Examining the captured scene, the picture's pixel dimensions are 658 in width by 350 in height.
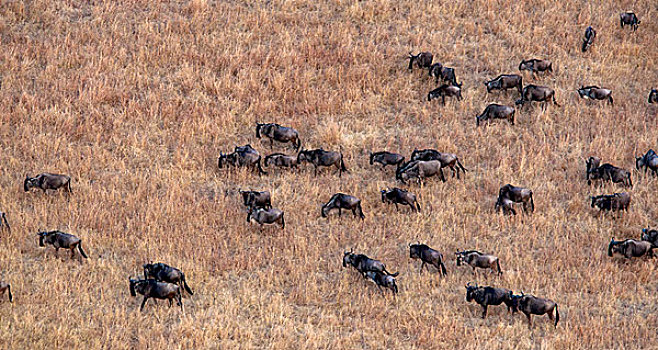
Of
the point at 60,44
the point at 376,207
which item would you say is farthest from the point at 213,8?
the point at 376,207

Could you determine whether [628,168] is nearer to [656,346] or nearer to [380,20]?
[656,346]

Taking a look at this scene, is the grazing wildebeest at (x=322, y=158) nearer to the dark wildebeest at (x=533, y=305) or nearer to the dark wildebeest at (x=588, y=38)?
the dark wildebeest at (x=533, y=305)

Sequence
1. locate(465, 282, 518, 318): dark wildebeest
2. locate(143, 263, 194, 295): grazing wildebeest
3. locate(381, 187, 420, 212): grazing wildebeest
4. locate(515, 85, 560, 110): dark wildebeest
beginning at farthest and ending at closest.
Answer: locate(515, 85, 560, 110): dark wildebeest
locate(381, 187, 420, 212): grazing wildebeest
locate(143, 263, 194, 295): grazing wildebeest
locate(465, 282, 518, 318): dark wildebeest

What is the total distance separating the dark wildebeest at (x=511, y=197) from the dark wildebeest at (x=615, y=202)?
4.25 feet

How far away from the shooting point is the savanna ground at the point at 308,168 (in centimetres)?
1338

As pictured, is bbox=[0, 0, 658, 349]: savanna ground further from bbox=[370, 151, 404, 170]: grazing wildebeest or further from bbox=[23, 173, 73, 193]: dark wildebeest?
bbox=[370, 151, 404, 170]: grazing wildebeest

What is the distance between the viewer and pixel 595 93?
70.3 ft

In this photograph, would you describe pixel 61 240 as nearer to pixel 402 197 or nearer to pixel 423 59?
pixel 402 197

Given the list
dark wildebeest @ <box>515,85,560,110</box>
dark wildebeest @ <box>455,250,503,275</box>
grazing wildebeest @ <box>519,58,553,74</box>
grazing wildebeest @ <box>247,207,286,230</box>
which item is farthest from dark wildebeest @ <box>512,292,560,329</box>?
grazing wildebeest @ <box>519,58,553,74</box>

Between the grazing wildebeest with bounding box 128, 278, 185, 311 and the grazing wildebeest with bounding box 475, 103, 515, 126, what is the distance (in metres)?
9.39

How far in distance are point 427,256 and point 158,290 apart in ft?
14.3

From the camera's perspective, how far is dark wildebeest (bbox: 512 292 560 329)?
1327 centimetres

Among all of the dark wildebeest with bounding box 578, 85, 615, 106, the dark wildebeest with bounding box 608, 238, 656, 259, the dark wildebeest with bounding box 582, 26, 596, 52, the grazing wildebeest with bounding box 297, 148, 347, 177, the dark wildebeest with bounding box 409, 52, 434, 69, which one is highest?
the dark wildebeest with bounding box 582, 26, 596, 52

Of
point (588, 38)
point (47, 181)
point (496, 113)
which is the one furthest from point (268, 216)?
point (588, 38)
